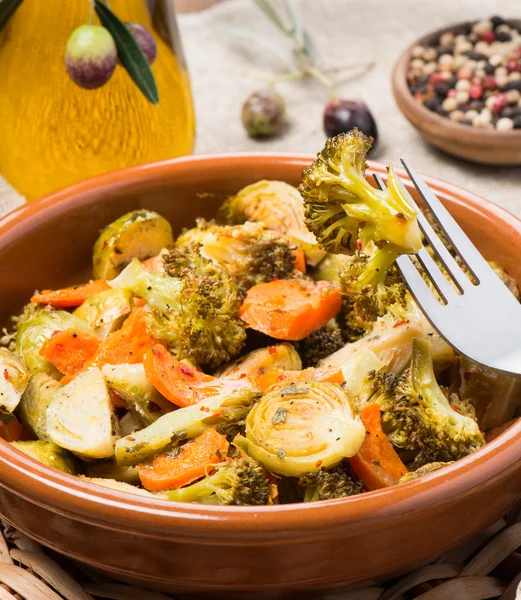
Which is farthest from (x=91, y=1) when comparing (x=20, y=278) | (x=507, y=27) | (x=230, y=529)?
(x=507, y=27)

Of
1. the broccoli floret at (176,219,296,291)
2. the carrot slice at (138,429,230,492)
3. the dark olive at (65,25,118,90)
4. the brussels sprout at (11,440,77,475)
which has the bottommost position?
the broccoli floret at (176,219,296,291)

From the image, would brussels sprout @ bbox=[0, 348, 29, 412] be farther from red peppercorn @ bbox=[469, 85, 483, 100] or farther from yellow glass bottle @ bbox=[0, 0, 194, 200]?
red peppercorn @ bbox=[469, 85, 483, 100]

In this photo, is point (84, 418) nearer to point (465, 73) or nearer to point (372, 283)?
point (372, 283)

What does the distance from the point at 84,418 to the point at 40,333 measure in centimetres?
45

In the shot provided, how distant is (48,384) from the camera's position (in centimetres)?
225

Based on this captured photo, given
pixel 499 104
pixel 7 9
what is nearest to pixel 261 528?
pixel 7 9

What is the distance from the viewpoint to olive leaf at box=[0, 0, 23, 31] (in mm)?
3037

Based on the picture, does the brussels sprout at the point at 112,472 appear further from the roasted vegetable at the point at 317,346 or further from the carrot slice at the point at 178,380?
the roasted vegetable at the point at 317,346

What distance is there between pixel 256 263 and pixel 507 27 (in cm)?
278

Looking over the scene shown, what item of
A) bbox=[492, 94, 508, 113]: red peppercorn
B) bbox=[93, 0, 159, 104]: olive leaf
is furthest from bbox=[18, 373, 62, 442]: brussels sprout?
bbox=[492, 94, 508, 113]: red peppercorn

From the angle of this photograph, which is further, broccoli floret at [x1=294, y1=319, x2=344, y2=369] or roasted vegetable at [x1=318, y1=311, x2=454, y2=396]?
broccoli floret at [x1=294, y1=319, x2=344, y2=369]

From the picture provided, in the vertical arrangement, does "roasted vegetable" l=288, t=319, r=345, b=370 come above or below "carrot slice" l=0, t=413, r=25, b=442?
below

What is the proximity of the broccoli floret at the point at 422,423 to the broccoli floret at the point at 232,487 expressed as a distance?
0.33 meters

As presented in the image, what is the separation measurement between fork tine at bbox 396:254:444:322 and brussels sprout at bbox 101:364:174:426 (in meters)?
0.65
